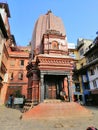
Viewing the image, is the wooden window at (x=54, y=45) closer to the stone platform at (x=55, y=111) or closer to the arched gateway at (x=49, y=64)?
the arched gateway at (x=49, y=64)

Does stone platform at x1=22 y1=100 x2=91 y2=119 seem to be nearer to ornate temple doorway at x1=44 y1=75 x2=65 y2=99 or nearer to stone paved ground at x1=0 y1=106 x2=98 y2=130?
stone paved ground at x1=0 y1=106 x2=98 y2=130

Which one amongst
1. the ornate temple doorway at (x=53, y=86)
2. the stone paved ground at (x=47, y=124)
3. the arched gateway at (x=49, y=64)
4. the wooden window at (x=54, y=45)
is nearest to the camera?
the stone paved ground at (x=47, y=124)

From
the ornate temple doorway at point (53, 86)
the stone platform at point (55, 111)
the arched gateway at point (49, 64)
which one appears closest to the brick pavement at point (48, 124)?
the stone platform at point (55, 111)

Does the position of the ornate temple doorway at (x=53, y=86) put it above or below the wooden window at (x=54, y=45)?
below

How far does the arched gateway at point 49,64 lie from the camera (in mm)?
11930

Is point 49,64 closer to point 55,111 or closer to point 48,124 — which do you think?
point 55,111

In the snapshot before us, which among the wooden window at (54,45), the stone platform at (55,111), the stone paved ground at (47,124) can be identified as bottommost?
the stone paved ground at (47,124)

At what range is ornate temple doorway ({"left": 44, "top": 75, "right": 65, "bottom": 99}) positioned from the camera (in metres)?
12.9

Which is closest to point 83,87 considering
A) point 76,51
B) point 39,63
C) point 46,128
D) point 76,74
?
point 76,74

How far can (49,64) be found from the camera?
11984 mm

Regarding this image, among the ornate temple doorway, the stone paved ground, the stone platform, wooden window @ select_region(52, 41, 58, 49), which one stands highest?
wooden window @ select_region(52, 41, 58, 49)

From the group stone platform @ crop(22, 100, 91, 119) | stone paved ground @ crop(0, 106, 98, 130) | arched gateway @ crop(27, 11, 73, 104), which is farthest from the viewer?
arched gateway @ crop(27, 11, 73, 104)

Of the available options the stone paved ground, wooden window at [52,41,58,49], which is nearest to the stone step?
the stone paved ground

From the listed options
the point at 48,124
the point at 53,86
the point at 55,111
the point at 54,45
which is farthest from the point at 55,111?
the point at 54,45
